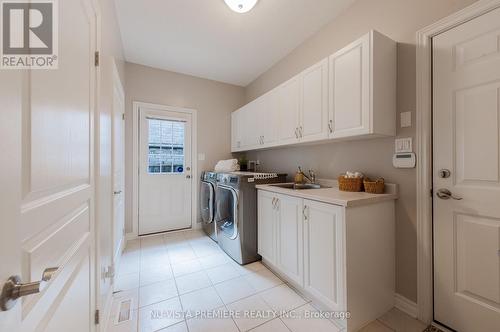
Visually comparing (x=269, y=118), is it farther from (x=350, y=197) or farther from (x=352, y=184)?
(x=350, y=197)

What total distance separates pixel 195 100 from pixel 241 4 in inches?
76.4

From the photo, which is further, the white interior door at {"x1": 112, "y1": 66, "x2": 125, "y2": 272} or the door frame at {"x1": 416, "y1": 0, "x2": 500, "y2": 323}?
the white interior door at {"x1": 112, "y1": 66, "x2": 125, "y2": 272}

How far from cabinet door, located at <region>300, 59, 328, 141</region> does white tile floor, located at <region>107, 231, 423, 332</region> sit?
4.84ft

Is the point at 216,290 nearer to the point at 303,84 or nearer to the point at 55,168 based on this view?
the point at 55,168

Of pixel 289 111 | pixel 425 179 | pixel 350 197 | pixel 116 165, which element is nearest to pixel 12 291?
pixel 350 197

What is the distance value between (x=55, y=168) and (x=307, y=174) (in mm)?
2259

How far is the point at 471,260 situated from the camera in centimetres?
130

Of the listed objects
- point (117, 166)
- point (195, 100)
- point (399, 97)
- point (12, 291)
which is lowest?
point (12, 291)

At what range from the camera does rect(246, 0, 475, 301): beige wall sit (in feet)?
5.01

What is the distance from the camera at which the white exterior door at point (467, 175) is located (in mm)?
1215

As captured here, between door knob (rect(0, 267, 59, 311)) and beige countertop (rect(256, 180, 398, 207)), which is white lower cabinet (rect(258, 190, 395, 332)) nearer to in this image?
beige countertop (rect(256, 180, 398, 207))

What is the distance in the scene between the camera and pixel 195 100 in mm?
3535

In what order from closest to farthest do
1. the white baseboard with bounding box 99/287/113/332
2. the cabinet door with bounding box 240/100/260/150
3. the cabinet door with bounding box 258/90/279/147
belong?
1. the white baseboard with bounding box 99/287/113/332
2. the cabinet door with bounding box 258/90/279/147
3. the cabinet door with bounding box 240/100/260/150

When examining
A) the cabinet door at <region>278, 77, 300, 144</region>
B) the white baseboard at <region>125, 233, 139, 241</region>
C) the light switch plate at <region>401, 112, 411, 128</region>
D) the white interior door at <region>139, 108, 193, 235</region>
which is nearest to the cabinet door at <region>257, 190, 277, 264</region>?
the cabinet door at <region>278, 77, 300, 144</region>
